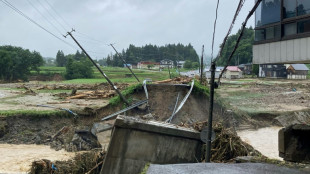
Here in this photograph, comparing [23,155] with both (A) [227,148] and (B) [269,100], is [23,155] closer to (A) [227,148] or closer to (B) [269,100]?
(A) [227,148]

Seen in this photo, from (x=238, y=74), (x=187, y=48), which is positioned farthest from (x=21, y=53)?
(x=187, y=48)

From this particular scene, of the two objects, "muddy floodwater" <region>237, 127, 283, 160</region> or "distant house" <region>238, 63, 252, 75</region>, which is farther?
"distant house" <region>238, 63, 252, 75</region>

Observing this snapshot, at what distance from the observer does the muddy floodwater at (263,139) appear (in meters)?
16.8

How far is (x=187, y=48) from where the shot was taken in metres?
121

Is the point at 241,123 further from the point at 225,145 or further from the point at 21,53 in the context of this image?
the point at 21,53

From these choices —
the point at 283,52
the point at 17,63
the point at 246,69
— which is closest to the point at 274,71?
the point at 246,69

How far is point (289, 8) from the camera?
10203mm

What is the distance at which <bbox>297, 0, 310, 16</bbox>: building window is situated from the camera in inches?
375

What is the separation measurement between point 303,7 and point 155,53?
338 feet

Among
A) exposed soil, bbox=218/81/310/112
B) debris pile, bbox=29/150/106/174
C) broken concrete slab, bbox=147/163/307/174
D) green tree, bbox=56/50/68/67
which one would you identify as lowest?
exposed soil, bbox=218/81/310/112

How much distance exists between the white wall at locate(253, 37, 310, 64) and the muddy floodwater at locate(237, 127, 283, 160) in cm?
638

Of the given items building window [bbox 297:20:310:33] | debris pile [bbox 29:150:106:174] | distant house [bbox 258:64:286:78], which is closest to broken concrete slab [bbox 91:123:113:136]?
debris pile [bbox 29:150:106:174]

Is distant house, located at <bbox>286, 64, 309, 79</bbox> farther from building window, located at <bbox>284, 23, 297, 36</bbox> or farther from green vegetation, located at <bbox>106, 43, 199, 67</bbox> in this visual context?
building window, located at <bbox>284, 23, 297, 36</bbox>

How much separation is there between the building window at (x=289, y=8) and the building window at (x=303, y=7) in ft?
0.61
